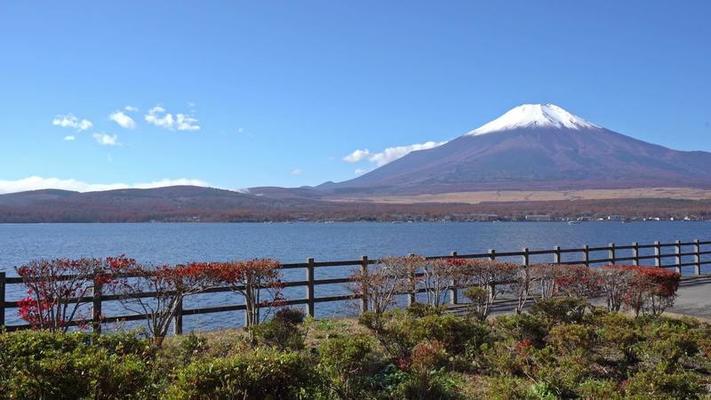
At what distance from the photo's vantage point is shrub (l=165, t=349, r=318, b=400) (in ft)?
16.7

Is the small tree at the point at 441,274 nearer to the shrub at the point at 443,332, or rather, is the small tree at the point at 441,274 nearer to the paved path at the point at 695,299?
the shrub at the point at 443,332

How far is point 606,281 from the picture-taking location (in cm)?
1427

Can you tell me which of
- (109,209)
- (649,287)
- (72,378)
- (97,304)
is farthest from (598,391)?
(109,209)

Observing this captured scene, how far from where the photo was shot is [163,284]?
10688 mm

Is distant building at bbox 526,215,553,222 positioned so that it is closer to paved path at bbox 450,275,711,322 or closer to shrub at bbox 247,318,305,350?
paved path at bbox 450,275,711,322

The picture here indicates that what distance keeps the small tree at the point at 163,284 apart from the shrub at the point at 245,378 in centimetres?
537

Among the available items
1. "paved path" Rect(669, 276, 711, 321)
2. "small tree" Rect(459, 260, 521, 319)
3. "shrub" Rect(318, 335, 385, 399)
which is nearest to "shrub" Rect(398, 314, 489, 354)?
"shrub" Rect(318, 335, 385, 399)

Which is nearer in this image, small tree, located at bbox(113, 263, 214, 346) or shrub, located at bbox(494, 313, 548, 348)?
shrub, located at bbox(494, 313, 548, 348)

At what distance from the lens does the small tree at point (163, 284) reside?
34.8 ft

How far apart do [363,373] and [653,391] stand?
337 centimetres

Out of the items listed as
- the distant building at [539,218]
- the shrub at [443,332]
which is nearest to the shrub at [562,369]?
the shrub at [443,332]

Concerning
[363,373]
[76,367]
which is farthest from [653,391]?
[76,367]

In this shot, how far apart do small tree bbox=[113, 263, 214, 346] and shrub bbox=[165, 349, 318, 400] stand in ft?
17.6

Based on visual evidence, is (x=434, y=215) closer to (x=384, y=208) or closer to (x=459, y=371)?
(x=384, y=208)
